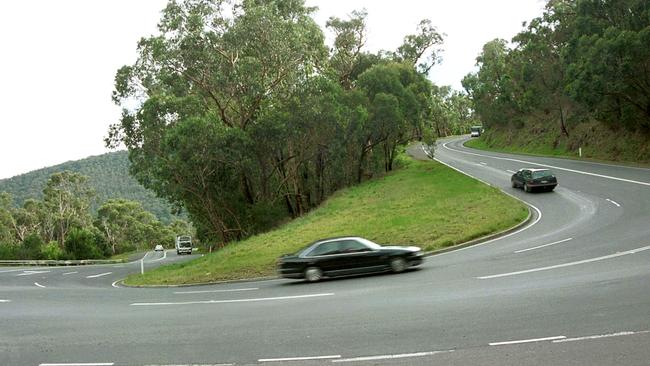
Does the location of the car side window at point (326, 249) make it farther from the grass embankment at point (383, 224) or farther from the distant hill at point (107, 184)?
the distant hill at point (107, 184)

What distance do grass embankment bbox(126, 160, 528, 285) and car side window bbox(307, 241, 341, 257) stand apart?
4.08 m

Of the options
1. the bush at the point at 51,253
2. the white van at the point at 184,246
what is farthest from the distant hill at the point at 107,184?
the bush at the point at 51,253

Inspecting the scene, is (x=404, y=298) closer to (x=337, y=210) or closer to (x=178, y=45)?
(x=337, y=210)

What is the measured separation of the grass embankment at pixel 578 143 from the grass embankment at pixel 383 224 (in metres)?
15.1

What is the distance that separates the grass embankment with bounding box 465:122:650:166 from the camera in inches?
1852

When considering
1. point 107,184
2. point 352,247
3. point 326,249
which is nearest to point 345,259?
point 352,247

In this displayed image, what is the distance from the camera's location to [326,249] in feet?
59.0

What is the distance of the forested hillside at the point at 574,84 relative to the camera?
4062cm

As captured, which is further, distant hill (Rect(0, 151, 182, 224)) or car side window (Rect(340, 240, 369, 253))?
distant hill (Rect(0, 151, 182, 224))

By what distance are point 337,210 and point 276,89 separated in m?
→ 9.38

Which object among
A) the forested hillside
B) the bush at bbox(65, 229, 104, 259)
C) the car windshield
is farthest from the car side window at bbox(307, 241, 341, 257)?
the bush at bbox(65, 229, 104, 259)

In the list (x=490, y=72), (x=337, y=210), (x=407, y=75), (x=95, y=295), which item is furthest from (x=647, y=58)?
(x=490, y=72)

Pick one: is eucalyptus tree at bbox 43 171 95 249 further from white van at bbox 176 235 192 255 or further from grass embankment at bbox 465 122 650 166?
grass embankment at bbox 465 122 650 166

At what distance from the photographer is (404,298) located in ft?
40.1
